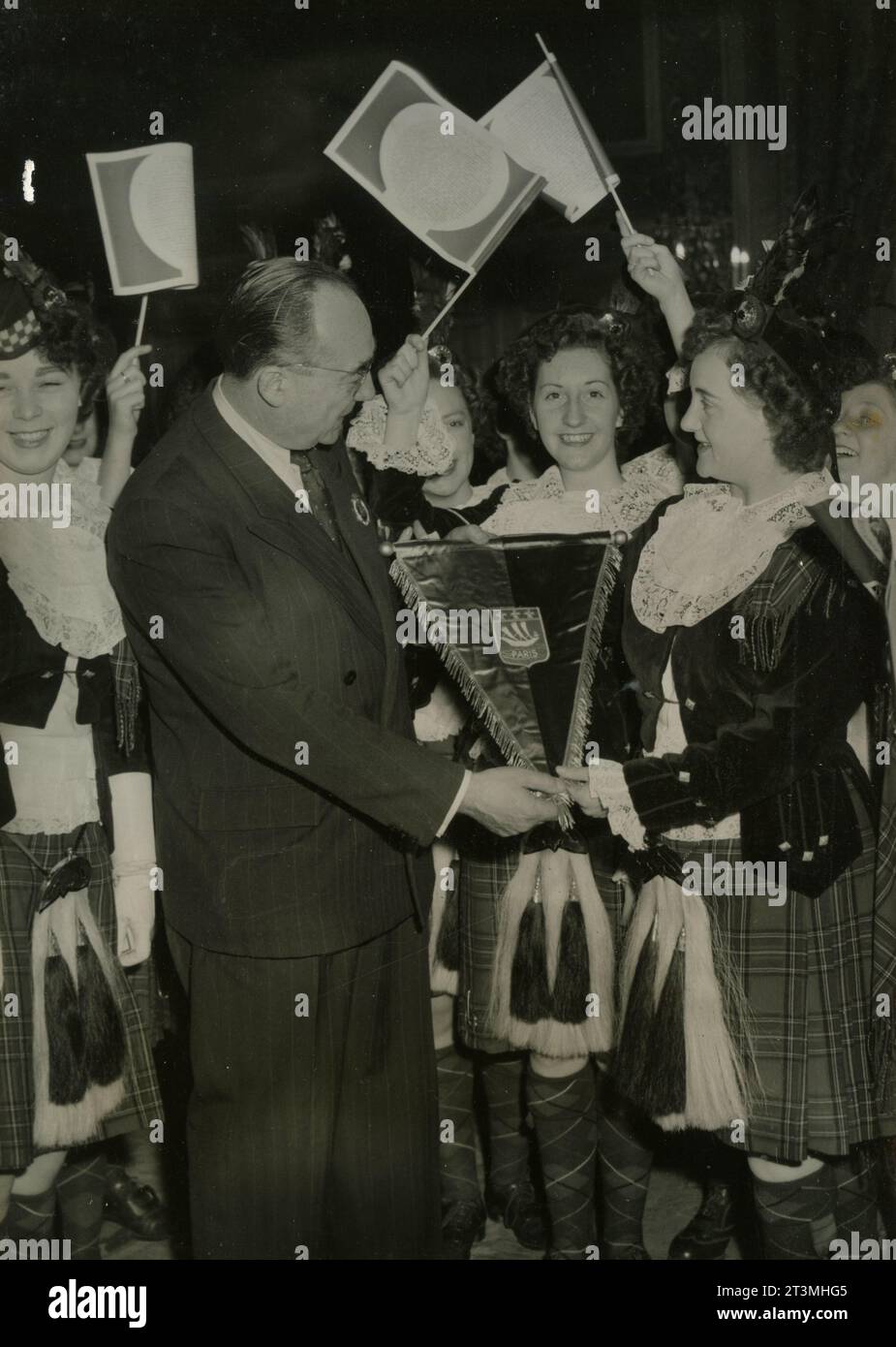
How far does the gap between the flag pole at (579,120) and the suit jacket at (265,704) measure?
1015 mm

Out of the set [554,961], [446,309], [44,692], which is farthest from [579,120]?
[554,961]

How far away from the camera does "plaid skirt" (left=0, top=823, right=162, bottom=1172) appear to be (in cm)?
328

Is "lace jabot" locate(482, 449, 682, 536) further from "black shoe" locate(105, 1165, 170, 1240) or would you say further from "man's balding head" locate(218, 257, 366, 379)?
"black shoe" locate(105, 1165, 170, 1240)

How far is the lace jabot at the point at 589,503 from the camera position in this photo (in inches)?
133

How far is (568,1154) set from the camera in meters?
3.36

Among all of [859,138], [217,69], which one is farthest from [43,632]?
[859,138]

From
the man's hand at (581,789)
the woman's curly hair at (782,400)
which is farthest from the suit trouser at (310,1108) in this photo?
the woman's curly hair at (782,400)

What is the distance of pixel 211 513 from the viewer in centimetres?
295

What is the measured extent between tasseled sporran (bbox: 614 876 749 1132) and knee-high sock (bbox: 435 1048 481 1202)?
55cm

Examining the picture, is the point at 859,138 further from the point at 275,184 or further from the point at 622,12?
the point at 275,184

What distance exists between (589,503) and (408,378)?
575 millimetres

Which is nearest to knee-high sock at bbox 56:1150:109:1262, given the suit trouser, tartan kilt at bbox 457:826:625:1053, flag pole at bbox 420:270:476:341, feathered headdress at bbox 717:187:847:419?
the suit trouser

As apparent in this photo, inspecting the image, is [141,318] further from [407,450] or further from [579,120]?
[579,120]

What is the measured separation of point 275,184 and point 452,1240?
2778 mm
